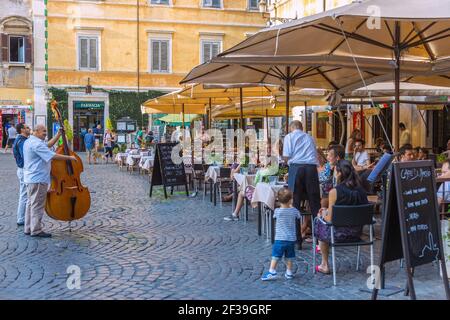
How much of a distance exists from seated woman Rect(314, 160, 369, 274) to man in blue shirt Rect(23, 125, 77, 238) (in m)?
3.85

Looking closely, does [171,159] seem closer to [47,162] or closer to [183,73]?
[47,162]

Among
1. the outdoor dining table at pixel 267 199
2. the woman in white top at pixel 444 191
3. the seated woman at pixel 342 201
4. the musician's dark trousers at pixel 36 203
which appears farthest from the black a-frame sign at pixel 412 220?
the musician's dark trousers at pixel 36 203

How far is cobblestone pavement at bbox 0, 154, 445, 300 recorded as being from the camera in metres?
5.59

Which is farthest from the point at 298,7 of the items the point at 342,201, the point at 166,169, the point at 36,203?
the point at 342,201

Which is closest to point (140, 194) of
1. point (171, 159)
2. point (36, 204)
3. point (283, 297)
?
point (171, 159)

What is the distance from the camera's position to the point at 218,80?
399 inches

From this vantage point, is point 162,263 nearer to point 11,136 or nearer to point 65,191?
point 65,191

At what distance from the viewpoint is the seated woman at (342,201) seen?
5992 millimetres

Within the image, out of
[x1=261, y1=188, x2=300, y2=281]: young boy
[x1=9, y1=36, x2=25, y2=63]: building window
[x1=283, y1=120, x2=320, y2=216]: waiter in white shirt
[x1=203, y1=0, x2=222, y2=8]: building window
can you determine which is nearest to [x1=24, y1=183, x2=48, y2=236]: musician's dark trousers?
[x1=283, y1=120, x2=320, y2=216]: waiter in white shirt

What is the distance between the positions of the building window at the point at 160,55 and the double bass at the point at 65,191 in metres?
24.2

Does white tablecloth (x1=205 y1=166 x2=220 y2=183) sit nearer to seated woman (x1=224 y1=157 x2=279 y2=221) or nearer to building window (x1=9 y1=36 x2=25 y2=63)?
seated woman (x1=224 y1=157 x2=279 y2=221)

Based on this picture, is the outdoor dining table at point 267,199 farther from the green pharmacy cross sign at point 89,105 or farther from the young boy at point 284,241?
the green pharmacy cross sign at point 89,105

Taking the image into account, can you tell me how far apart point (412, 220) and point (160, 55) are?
28359 millimetres

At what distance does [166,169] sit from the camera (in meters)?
12.6
